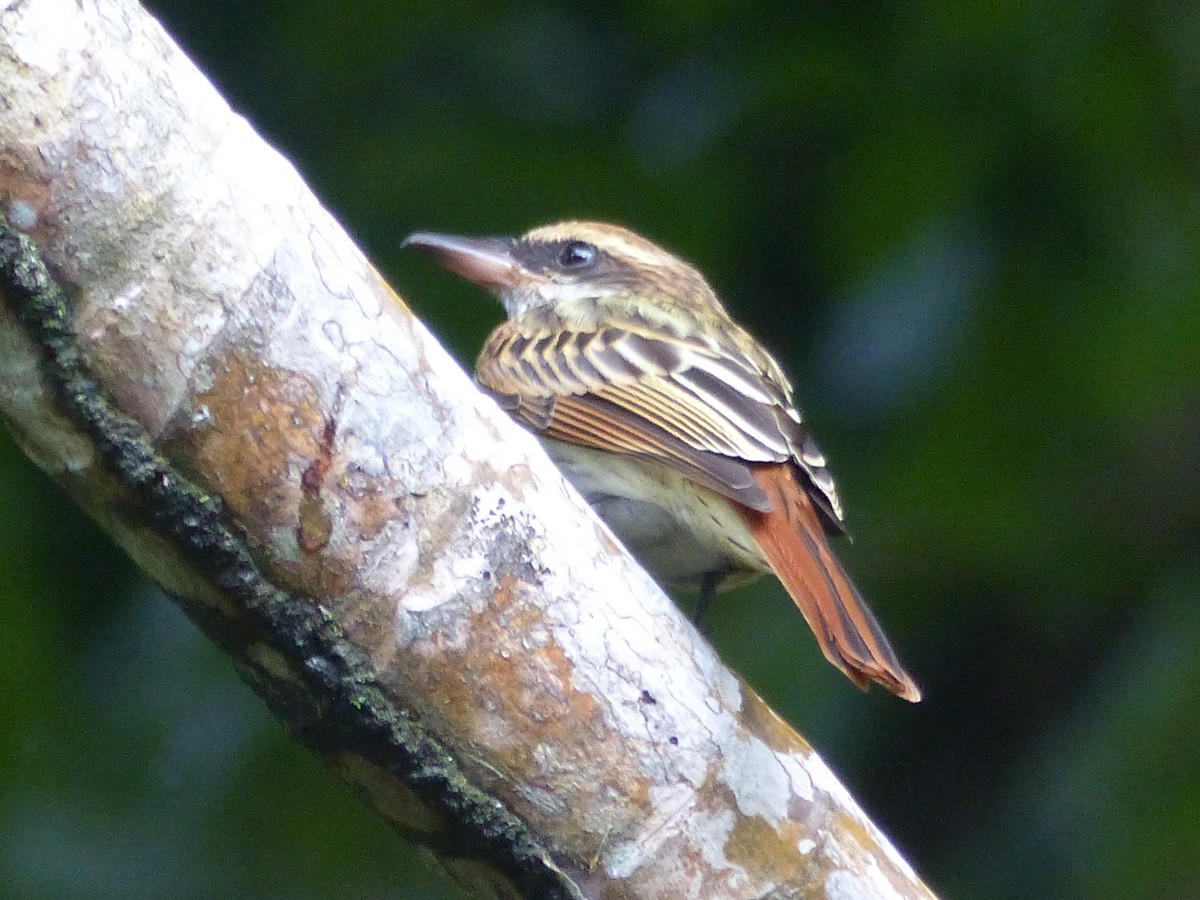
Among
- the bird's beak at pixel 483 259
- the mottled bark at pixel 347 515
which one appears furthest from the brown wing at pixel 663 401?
the mottled bark at pixel 347 515

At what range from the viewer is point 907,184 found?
14.5 feet

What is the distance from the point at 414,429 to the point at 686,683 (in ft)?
1.86

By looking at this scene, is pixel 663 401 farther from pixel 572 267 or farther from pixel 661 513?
pixel 572 267

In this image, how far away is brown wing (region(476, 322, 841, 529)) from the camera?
3.24 m

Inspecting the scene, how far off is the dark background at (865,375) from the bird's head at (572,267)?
21 cm

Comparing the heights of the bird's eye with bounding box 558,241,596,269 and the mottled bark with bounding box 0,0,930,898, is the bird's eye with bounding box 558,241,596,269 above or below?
above

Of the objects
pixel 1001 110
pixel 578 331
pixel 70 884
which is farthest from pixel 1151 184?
pixel 70 884

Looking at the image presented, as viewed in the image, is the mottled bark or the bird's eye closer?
the mottled bark

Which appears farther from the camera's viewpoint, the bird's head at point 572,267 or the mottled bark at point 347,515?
the bird's head at point 572,267

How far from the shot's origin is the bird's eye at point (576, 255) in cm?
432

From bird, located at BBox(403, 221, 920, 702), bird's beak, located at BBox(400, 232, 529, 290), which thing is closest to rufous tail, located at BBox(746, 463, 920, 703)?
bird, located at BBox(403, 221, 920, 702)

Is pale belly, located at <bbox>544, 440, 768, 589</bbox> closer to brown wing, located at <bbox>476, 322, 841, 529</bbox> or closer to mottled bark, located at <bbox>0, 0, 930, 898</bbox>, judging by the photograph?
brown wing, located at <bbox>476, 322, 841, 529</bbox>

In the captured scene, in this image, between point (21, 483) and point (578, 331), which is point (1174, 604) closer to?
point (578, 331)

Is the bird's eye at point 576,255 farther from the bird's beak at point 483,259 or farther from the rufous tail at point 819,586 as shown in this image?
the rufous tail at point 819,586
